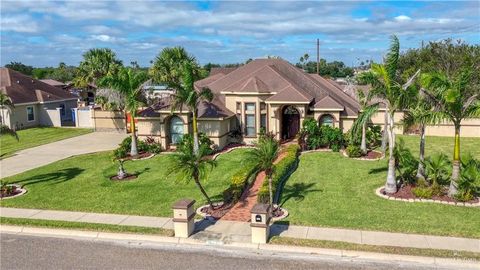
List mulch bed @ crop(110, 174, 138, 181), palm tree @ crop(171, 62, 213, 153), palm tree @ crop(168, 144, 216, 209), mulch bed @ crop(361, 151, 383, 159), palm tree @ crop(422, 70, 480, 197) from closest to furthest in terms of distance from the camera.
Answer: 1. palm tree @ crop(168, 144, 216, 209)
2. palm tree @ crop(422, 70, 480, 197)
3. mulch bed @ crop(110, 174, 138, 181)
4. palm tree @ crop(171, 62, 213, 153)
5. mulch bed @ crop(361, 151, 383, 159)

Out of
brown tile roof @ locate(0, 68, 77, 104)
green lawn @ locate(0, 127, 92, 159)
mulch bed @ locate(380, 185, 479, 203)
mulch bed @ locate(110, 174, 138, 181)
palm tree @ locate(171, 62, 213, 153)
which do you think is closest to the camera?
mulch bed @ locate(380, 185, 479, 203)

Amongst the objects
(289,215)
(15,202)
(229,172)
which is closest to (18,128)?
(15,202)

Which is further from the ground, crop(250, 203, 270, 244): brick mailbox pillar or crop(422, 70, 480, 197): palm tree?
crop(422, 70, 480, 197): palm tree

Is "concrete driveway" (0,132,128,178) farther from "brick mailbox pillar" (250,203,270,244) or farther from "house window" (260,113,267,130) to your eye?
"brick mailbox pillar" (250,203,270,244)

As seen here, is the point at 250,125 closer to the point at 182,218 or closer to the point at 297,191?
the point at 297,191

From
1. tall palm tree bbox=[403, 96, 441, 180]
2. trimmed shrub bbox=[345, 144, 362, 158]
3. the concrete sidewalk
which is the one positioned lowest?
the concrete sidewalk

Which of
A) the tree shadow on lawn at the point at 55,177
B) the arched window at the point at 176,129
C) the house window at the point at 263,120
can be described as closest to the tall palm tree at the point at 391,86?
the house window at the point at 263,120

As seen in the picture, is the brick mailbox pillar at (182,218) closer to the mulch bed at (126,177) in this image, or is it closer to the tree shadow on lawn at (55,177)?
the mulch bed at (126,177)

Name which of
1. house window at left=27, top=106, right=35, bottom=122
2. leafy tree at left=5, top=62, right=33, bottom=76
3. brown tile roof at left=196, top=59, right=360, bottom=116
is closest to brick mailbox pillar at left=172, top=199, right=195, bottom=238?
brown tile roof at left=196, top=59, right=360, bottom=116
